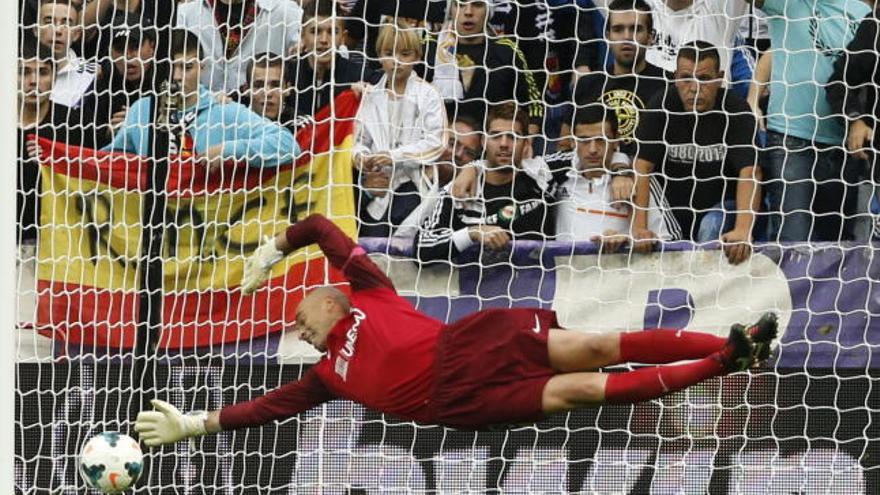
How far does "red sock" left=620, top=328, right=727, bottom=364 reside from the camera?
6.46 meters

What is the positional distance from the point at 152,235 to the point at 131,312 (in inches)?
14.2

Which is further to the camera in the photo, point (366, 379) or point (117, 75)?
point (117, 75)

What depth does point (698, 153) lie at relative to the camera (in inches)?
299

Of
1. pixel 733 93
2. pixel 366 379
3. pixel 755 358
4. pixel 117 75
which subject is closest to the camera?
pixel 755 358

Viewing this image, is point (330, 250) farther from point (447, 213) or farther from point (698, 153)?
point (698, 153)

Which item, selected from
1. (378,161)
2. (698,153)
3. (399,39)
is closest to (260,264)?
(378,161)

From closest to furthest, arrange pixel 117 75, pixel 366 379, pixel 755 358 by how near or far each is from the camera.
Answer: pixel 755 358 < pixel 366 379 < pixel 117 75

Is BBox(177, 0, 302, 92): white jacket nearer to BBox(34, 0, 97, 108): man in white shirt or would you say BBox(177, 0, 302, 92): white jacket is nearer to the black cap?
the black cap

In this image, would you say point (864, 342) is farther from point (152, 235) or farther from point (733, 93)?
point (152, 235)

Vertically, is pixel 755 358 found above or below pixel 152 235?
above

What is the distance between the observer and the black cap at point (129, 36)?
800 centimetres

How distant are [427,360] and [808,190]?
1.81 metres

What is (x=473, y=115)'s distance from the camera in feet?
25.5

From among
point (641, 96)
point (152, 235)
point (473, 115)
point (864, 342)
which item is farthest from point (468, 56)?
point (864, 342)
